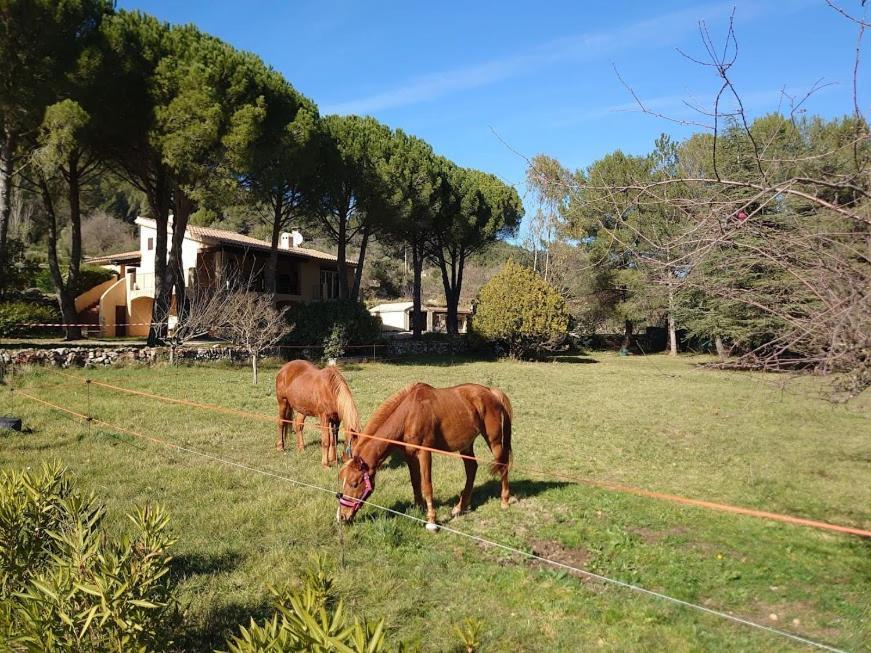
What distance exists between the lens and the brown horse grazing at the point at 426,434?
546 cm

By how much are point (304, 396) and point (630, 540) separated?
5125 mm

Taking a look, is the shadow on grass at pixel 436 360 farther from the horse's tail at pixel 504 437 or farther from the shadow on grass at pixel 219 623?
the shadow on grass at pixel 219 623

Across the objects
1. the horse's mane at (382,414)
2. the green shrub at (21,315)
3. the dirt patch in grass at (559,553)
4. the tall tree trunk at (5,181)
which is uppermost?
the tall tree trunk at (5,181)

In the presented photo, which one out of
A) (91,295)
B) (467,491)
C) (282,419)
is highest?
(91,295)

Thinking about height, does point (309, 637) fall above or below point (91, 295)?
below

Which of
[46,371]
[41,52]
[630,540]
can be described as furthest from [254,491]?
[41,52]

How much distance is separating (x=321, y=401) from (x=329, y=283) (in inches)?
1127

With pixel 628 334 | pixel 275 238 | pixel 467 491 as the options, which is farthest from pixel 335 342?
pixel 628 334

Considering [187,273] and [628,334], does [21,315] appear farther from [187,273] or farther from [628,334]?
[628,334]

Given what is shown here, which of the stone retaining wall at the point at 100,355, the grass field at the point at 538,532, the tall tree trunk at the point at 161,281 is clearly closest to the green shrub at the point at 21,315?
the tall tree trunk at the point at 161,281

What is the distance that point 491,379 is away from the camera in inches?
835

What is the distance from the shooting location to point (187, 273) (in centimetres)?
2997

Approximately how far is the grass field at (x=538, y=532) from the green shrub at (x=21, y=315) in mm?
11494

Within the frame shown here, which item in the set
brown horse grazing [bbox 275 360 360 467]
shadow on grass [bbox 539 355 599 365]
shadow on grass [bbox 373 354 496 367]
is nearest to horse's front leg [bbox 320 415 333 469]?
brown horse grazing [bbox 275 360 360 467]
